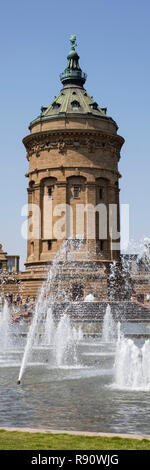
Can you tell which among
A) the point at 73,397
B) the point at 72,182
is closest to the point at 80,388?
the point at 73,397

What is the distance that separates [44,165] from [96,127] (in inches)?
294

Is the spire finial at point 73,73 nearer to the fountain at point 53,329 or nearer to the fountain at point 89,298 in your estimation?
the fountain at point 53,329

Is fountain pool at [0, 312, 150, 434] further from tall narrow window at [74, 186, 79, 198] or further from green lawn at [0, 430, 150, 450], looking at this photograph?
tall narrow window at [74, 186, 79, 198]

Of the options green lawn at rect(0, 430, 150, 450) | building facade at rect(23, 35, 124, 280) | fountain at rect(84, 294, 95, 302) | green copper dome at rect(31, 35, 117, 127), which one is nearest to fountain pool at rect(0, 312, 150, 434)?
green lawn at rect(0, 430, 150, 450)

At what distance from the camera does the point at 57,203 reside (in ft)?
196

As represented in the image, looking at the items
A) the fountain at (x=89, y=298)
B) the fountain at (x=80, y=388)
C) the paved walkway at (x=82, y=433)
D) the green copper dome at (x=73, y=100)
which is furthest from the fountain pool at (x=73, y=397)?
the green copper dome at (x=73, y=100)

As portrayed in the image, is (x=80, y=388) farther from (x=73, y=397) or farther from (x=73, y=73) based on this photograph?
(x=73, y=73)

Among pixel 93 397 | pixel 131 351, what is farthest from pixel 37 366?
pixel 93 397
